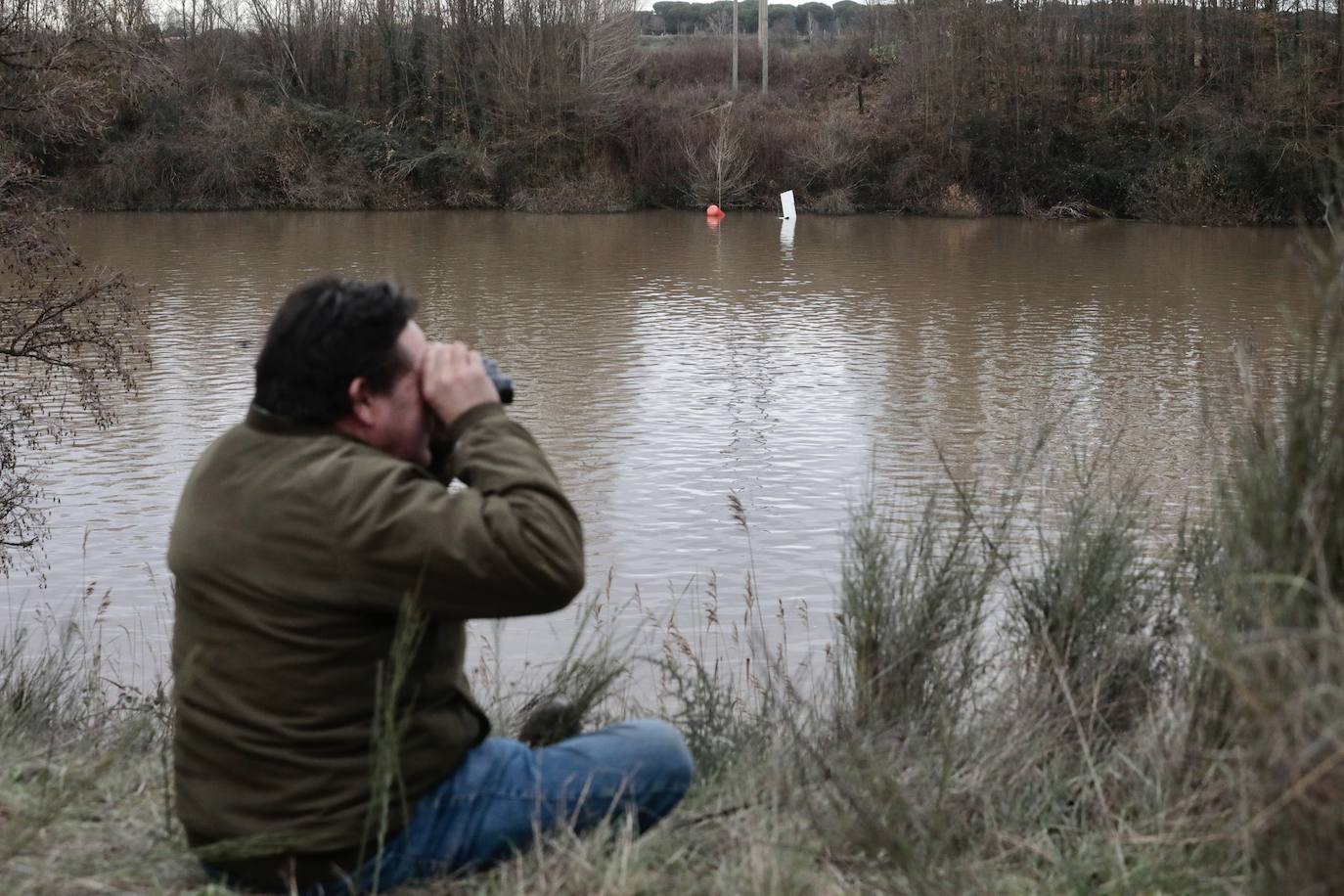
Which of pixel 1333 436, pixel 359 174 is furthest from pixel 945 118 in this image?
pixel 1333 436

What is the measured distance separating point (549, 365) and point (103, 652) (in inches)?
319

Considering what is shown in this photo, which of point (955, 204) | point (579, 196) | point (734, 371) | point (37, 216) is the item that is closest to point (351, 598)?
point (37, 216)

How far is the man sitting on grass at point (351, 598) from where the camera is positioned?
2.28 meters

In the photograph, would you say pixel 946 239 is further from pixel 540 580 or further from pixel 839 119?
pixel 540 580

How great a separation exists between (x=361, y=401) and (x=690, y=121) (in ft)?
124

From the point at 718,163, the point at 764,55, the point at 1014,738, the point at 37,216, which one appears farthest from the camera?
the point at 764,55

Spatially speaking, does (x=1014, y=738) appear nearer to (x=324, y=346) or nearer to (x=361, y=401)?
(x=361, y=401)

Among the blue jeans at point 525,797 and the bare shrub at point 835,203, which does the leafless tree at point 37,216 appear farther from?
the bare shrub at point 835,203

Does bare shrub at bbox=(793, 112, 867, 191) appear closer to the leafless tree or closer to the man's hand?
the leafless tree

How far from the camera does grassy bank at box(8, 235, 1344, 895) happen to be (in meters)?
2.20

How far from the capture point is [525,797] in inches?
101

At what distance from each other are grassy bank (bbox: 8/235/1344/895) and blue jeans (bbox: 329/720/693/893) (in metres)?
0.05

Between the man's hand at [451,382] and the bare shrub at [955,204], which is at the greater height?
the bare shrub at [955,204]

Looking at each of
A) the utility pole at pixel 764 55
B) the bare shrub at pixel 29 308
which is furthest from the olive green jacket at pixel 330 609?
the utility pole at pixel 764 55
